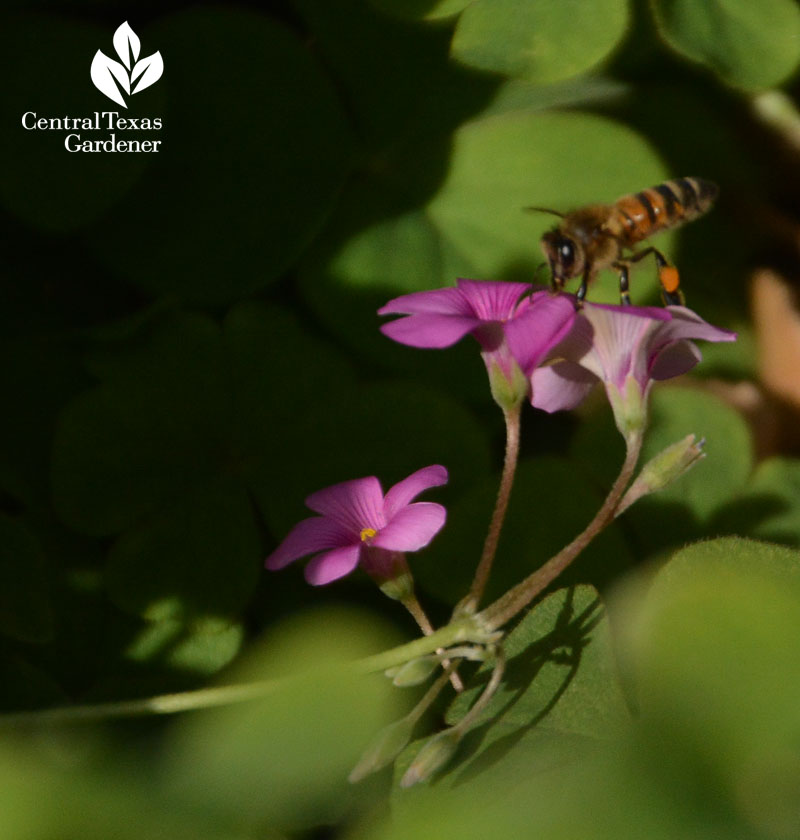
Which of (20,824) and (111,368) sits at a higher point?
(20,824)

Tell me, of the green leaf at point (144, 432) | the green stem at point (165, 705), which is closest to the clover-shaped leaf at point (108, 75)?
the green leaf at point (144, 432)

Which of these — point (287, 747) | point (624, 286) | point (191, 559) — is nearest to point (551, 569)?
point (287, 747)

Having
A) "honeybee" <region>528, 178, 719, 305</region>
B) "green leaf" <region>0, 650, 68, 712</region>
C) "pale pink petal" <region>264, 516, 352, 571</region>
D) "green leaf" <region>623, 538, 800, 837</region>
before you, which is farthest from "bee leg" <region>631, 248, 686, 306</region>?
"green leaf" <region>0, 650, 68, 712</region>

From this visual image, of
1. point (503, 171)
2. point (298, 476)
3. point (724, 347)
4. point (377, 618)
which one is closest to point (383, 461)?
point (298, 476)

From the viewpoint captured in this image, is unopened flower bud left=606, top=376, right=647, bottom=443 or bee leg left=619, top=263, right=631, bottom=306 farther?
bee leg left=619, top=263, right=631, bottom=306

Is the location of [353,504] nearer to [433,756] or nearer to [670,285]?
[433,756]

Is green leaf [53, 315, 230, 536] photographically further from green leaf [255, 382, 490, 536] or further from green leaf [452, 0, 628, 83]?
green leaf [452, 0, 628, 83]

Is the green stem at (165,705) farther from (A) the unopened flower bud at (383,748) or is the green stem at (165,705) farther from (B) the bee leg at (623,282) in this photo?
(B) the bee leg at (623,282)

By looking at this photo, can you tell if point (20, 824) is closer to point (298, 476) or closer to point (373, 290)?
point (298, 476)
